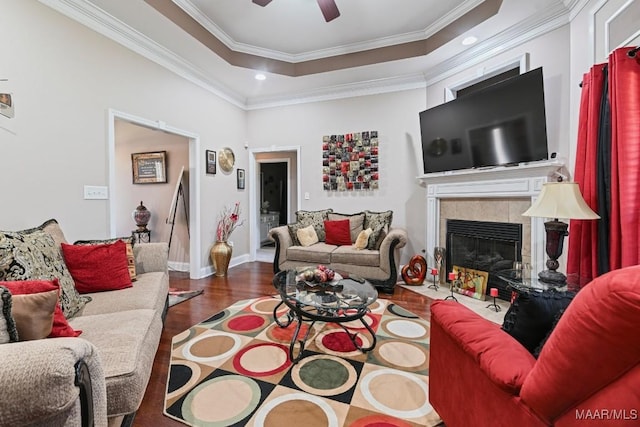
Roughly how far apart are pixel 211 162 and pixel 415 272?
10.9 ft

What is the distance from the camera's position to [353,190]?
183 inches

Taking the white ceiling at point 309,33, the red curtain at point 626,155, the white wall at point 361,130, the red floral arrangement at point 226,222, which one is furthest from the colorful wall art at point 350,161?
the red curtain at point 626,155

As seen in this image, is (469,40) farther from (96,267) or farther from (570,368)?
(96,267)

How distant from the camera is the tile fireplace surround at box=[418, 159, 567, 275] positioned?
2834mm

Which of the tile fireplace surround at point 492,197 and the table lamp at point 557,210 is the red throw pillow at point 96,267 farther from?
the tile fireplace surround at point 492,197

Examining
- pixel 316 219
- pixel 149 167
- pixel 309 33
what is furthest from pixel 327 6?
pixel 149 167

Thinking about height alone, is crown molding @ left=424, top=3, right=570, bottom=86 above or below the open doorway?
above

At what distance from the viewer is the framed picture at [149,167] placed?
14.8 ft

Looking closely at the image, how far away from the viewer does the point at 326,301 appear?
205 cm

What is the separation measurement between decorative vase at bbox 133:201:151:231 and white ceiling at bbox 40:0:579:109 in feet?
6.92

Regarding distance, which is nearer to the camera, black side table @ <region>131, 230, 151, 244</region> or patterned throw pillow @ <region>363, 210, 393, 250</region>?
patterned throw pillow @ <region>363, 210, 393, 250</region>

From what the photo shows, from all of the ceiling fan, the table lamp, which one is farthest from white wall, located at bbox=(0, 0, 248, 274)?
the table lamp

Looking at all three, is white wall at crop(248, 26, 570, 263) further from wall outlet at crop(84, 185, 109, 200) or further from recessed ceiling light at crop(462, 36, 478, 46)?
wall outlet at crop(84, 185, 109, 200)

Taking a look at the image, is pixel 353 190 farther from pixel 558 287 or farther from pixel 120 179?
pixel 120 179
